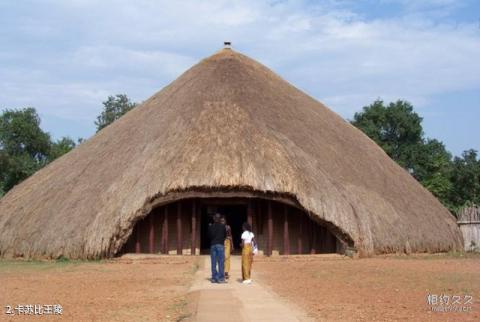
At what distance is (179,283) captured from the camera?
12.9m

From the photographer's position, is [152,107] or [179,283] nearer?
[179,283]

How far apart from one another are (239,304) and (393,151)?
38776 mm

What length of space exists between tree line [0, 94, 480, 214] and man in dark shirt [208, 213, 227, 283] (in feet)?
85.6

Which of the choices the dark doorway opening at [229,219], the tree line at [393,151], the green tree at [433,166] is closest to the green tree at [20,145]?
the tree line at [393,151]

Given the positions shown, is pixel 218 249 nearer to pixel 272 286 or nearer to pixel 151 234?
pixel 272 286

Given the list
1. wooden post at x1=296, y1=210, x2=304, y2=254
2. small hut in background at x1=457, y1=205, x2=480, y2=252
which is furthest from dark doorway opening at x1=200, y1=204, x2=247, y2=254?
small hut in background at x1=457, y1=205, x2=480, y2=252

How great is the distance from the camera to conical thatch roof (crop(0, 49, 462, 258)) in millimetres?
18750

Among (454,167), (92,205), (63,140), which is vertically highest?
(63,140)

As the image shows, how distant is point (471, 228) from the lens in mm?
25391

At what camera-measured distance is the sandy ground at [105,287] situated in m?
9.13

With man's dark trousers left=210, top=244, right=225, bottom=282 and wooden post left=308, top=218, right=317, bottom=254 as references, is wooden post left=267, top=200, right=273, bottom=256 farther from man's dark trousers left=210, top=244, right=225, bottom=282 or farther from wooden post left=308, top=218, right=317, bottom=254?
man's dark trousers left=210, top=244, right=225, bottom=282

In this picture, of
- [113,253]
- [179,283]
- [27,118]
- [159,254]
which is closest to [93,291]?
[179,283]

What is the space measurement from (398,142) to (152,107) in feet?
89.8

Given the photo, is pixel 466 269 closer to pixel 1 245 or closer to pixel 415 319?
pixel 415 319
